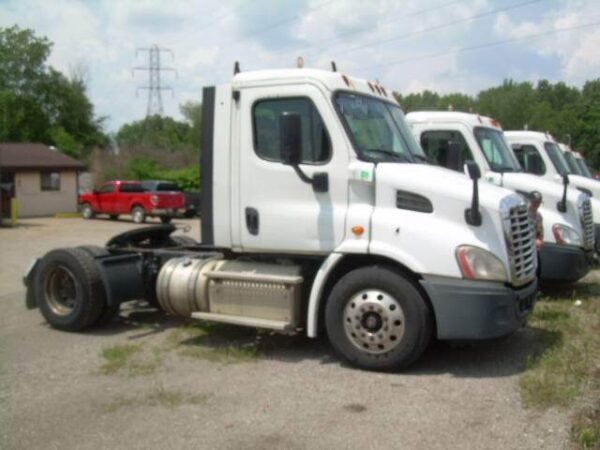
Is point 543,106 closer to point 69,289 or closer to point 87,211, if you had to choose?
point 87,211

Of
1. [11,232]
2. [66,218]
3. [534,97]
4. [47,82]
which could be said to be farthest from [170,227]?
[534,97]

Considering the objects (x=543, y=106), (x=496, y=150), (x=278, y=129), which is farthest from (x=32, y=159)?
(x=543, y=106)

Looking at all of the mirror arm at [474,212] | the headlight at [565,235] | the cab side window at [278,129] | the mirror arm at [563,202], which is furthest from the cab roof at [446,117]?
the mirror arm at [474,212]

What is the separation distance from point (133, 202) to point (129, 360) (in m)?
24.0

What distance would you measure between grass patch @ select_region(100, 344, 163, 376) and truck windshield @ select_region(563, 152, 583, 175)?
9507 mm

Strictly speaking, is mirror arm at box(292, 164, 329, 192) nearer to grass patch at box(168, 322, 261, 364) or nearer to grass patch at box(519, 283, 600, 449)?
grass patch at box(168, 322, 261, 364)

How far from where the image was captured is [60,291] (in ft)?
28.7

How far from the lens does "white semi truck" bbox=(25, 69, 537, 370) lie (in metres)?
6.39

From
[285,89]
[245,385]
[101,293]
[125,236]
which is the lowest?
[245,385]

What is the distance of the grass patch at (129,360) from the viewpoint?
6.86 metres

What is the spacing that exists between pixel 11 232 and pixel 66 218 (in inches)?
334

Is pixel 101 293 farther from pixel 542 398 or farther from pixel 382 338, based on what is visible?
pixel 542 398

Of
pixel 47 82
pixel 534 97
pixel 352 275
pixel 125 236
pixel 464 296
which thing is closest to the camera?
pixel 464 296

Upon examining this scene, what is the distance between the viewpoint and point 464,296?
6277 mm
